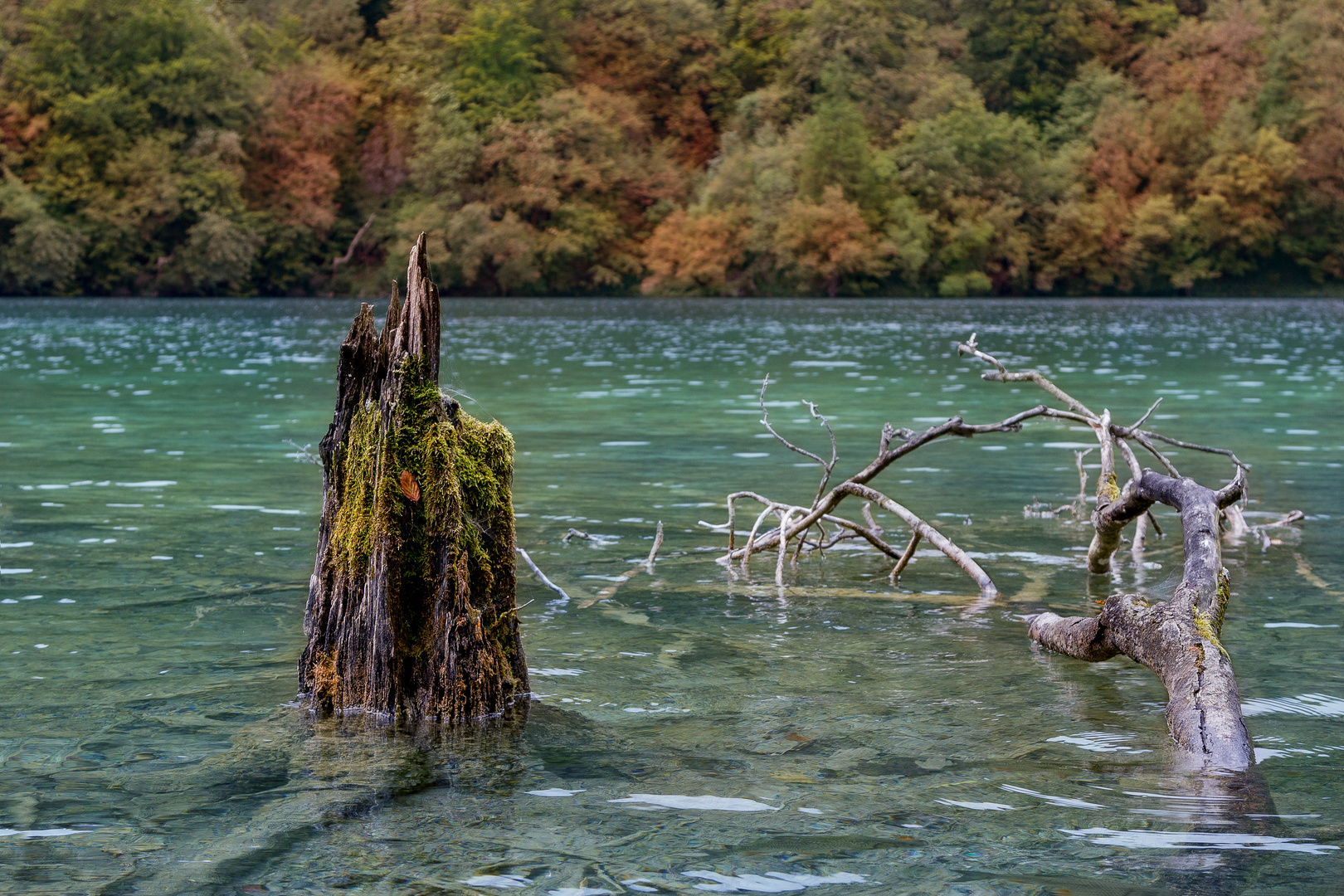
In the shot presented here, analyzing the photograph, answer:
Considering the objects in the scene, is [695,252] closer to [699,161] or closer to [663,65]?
[699,161]

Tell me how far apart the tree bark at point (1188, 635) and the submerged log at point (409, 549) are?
270 cm

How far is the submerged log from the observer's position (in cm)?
616

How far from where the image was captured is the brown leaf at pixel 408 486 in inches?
243

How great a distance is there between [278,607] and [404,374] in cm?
326

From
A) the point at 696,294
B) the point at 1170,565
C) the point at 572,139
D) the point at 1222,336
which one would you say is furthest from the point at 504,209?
the point at 1170,565

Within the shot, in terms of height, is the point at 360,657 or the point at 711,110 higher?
the point at 711,110

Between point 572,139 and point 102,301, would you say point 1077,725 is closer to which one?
point 102,301

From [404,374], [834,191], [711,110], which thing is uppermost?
[711,110]

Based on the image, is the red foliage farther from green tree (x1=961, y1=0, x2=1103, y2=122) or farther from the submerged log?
the submerged log

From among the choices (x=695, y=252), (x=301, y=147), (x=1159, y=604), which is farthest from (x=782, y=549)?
(x=301, y=147)

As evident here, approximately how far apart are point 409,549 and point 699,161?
311ft

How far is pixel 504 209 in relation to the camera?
89312 millimetres

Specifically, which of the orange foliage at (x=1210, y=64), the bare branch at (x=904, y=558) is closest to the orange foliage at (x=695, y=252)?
the orange foliage at (x=1210, y=64)

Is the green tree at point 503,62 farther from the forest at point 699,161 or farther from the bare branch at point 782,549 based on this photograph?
the bare branch at point 782,549
